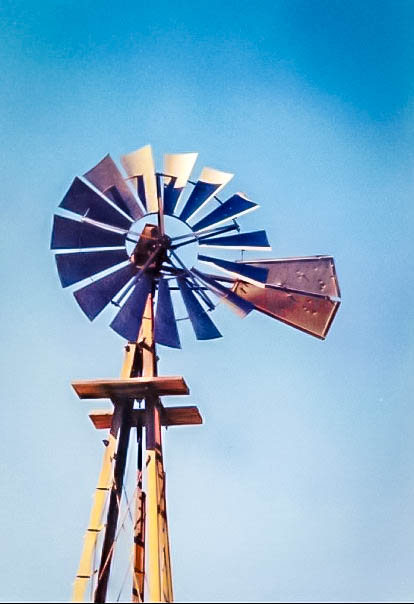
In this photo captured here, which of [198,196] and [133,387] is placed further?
[198,196]

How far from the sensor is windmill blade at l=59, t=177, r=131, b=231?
632 cm

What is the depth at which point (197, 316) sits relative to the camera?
21.9 ft

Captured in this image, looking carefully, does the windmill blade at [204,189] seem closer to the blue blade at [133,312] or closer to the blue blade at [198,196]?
the blue blade at [198,196]

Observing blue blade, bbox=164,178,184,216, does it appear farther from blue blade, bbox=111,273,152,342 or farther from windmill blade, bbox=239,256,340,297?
windmill blade, bbox=239,256,340,297

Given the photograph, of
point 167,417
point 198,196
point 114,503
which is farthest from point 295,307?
point 114,503

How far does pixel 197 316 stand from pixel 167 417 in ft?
3.49

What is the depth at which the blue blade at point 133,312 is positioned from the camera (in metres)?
5.99

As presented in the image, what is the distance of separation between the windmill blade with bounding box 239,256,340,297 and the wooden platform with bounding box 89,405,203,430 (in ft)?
5.04

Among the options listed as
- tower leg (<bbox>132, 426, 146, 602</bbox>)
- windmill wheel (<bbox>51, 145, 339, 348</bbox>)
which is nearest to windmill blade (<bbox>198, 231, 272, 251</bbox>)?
windmill wheel (<bbox>51, 145, 339, 348</bbox>)

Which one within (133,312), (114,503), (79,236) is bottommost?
(114,503)

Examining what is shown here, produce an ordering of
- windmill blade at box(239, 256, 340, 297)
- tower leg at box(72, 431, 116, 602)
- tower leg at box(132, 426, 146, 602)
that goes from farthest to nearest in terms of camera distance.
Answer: windmill blade at box(239, 256, 340, 297) → tower leg at box(132, 426, 146, 602) → tower leg at box(72, 431, 116, 602)

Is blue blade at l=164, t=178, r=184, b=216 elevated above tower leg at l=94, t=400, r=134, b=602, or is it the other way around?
blue blade at l=164, t=178, r=184, b=216

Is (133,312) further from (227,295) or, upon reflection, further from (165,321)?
(227,295)

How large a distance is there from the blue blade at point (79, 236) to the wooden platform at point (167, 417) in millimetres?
1608
